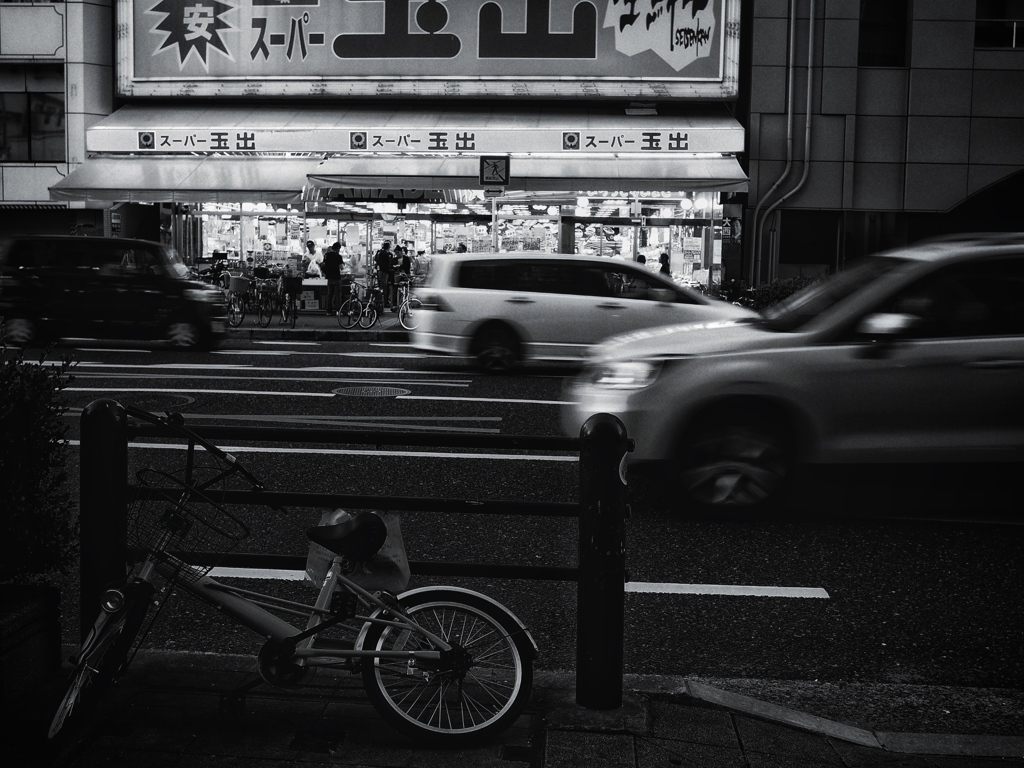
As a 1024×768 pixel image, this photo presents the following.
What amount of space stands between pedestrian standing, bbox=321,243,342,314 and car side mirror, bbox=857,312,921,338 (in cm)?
1832

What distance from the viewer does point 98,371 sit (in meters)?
14.2

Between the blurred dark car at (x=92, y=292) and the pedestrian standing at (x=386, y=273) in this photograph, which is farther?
the pedestrian standing at (x=386, y=273)

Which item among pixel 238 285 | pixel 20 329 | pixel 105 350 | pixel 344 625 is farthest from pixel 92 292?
pixel 344 625

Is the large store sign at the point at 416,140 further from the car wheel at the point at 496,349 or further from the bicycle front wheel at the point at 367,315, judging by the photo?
the car wheel at the point at 496,349

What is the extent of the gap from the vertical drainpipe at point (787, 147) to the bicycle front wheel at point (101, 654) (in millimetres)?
21854

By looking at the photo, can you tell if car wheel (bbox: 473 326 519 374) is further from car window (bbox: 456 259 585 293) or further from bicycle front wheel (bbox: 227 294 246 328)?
bicycle front wheel (bbox: 227 294 246 328)

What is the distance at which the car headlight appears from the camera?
7.30 meters

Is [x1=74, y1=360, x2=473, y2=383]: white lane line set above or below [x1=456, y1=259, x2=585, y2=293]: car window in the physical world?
below

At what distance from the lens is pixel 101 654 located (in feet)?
11.3

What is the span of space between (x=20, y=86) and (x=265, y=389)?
19.0 metres

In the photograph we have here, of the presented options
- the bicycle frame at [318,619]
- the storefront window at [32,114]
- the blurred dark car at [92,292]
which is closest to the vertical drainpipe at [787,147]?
the blurred dark car at [92,292]

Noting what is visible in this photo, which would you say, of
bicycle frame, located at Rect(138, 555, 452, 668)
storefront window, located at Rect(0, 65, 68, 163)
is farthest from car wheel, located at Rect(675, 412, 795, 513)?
storefront window, located at Rect(0, 65, 68, 163)

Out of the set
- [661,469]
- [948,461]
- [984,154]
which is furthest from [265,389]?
[984,154]

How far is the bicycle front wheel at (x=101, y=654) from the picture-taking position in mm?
3367
